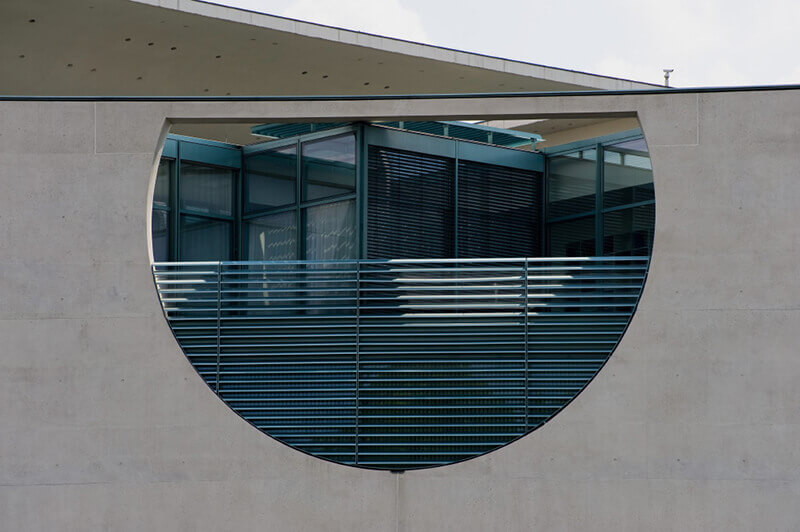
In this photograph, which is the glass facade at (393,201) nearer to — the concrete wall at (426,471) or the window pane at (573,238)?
the window pane at (573,238)

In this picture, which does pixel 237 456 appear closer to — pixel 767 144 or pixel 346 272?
pixel 346 272

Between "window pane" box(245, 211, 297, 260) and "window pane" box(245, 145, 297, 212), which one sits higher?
"window pane" box(245, 145, 297, 212)

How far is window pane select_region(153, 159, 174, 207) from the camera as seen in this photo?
1616 centimetres

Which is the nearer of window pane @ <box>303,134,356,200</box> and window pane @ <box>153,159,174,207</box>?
window pane @ <box>303,134,356,200</box>

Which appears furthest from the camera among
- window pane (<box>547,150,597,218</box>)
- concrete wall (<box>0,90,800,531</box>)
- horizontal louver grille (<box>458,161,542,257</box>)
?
window pane (<box>547,150,597,218</box>)

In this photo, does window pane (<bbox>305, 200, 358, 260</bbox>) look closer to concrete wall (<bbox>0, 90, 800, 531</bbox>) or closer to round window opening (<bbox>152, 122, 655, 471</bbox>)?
round window opening (<bbox>152, 122, 655, 471</bbox>)

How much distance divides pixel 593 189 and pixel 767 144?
3.08 meters

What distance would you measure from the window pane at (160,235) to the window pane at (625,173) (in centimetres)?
576

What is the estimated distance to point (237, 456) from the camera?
13.8 m

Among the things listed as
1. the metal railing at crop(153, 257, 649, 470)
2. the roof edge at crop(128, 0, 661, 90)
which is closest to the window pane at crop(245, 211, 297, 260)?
the metal railing at crop(153, 257, 649, 470)

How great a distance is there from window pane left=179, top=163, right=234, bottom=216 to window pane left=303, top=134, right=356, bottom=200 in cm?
123

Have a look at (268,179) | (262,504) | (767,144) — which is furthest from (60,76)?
(767,144)

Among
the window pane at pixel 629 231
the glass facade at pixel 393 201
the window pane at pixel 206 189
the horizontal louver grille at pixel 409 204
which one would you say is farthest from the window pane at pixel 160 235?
Result: the window pane at pixel 629 231

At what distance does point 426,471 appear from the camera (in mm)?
13703
